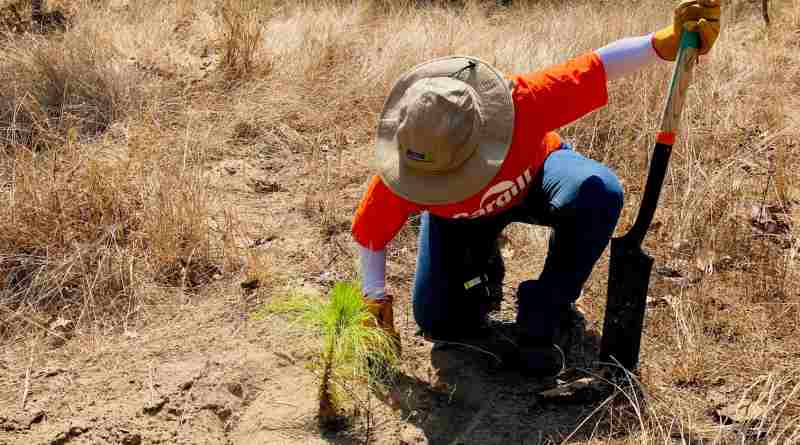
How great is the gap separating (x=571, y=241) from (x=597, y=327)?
1.69 ft

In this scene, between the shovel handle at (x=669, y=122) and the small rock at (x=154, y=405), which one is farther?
the small rock at (x=154, y=405)

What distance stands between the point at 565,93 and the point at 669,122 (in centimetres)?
32

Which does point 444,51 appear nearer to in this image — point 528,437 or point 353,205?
point 353,205

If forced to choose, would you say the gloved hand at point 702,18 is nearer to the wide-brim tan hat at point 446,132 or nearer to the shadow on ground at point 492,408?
the wide-brim tan hat at point 446,132

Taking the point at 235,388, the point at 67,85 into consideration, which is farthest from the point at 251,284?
the point at 67,85

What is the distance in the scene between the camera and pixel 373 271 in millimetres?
2502

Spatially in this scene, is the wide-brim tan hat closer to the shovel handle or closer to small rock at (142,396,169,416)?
the shovel handle

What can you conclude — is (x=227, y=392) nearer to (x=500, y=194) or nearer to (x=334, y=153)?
(x=500, y=194)

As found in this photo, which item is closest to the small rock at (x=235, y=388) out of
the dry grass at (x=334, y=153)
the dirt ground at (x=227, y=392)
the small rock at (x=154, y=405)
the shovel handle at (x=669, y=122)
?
the dirt ground at (x=227, y=392)

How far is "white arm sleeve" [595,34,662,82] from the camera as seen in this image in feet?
7.75

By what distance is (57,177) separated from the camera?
3250 millimetres

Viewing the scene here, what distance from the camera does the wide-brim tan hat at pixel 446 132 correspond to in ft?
7.00

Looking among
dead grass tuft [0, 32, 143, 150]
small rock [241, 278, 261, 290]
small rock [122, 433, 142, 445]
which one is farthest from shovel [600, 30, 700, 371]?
dead grass tuft [0, 32, 143, 150]

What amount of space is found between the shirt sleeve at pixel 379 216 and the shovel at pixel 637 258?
670mm
